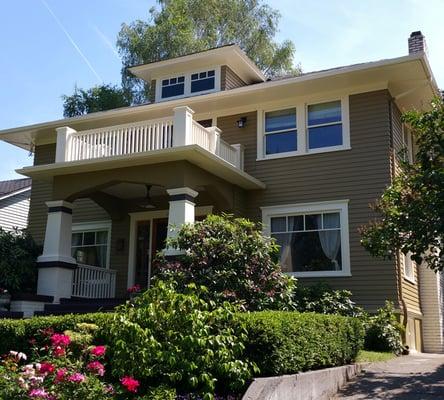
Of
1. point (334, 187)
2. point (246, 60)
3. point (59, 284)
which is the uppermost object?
point (246, 60)

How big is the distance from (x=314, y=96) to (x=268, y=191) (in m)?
2.73

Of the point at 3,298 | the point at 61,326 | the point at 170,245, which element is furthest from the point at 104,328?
the point at 3,298

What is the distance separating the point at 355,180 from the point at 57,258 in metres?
7.38

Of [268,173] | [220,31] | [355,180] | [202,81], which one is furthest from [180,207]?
[220,31]

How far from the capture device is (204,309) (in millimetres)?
7047

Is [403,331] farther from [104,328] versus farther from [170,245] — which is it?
[104,328]

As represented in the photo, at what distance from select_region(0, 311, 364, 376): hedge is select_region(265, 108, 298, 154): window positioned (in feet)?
22.1

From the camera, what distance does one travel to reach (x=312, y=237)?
14.2 meters

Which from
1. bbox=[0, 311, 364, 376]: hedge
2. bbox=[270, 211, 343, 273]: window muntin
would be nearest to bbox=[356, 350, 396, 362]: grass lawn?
bbox=[0, 311, 364, 376]: hedge

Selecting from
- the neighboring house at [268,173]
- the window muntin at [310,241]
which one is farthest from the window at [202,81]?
the window muntin at [310,241]

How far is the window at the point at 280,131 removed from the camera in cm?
1513

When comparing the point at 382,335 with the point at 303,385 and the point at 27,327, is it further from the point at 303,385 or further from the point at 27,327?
the point at 27,327

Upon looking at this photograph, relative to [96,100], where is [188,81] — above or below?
below

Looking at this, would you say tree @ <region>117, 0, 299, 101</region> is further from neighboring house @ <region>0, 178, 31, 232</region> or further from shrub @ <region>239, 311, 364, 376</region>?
shrub @ <region>239, 311, 364, 376</region>
